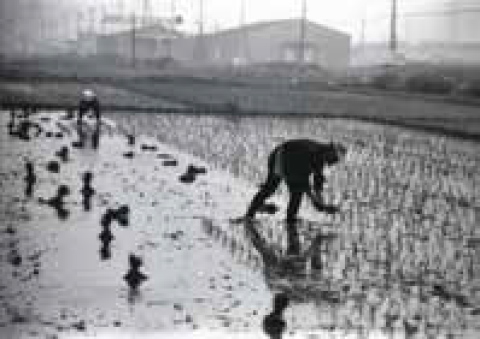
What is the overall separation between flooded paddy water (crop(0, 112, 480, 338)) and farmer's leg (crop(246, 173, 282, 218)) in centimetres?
22

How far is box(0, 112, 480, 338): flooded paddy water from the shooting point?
4648mm

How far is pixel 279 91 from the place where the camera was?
98.9ft

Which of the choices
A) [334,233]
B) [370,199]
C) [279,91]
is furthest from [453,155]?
[279,91]

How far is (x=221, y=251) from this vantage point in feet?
20.7

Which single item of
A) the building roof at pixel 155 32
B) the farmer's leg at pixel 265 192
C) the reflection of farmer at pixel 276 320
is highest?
the building roof at pixel 155 32

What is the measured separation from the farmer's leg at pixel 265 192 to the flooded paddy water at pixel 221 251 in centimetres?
22

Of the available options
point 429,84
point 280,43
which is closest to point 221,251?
point 429,84

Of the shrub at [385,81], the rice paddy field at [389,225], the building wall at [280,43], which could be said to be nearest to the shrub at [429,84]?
the shrub at [385,81]

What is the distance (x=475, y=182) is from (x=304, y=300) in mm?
6357

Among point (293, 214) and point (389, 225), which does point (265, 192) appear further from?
point (389, 225)

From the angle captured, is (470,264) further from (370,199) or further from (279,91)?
(279,91)

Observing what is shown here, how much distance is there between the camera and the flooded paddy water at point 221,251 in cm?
465

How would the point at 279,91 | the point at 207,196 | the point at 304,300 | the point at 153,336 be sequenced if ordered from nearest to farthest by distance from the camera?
the point at 153,336, the point at 304,300, the point at 207,196, the point at 279,91

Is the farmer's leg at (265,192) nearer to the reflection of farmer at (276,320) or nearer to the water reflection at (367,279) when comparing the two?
the water reflection at (367,279)
